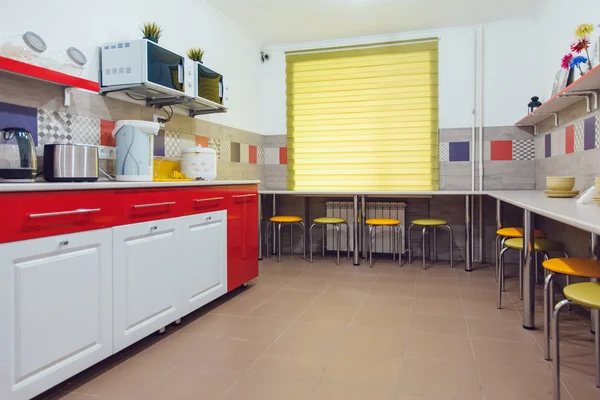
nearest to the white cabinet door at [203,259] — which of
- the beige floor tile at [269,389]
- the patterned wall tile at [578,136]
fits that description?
the beige floor tile at [269,389]

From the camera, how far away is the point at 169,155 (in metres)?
3.43

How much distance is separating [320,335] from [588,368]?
1339 millimetres

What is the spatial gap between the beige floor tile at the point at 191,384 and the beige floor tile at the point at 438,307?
1495mm

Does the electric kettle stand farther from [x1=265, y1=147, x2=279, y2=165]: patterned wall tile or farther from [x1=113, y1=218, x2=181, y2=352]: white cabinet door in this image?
[x1=265, y1=147, x2=279, y2=165]: patterned wall tile

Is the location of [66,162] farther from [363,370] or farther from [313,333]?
[363,370]

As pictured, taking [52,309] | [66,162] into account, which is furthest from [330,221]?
[52,309]

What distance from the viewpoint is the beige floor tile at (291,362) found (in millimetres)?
2002

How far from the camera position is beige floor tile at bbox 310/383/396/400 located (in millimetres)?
1774

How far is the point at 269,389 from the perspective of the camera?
1.85 m

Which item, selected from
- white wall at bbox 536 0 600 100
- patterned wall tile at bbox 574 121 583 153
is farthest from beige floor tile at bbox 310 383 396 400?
white wall at bbox 536 0 600 100

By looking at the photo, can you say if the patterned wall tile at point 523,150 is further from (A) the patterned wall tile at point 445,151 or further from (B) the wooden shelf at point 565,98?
(A) the patterned wall tile at point 445,151

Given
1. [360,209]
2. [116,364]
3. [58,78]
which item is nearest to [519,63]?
[360,209]

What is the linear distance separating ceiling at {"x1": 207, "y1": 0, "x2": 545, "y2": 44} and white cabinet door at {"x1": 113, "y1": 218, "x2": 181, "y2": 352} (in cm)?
258

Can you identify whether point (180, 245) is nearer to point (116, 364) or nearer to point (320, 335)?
point (116, 364)
